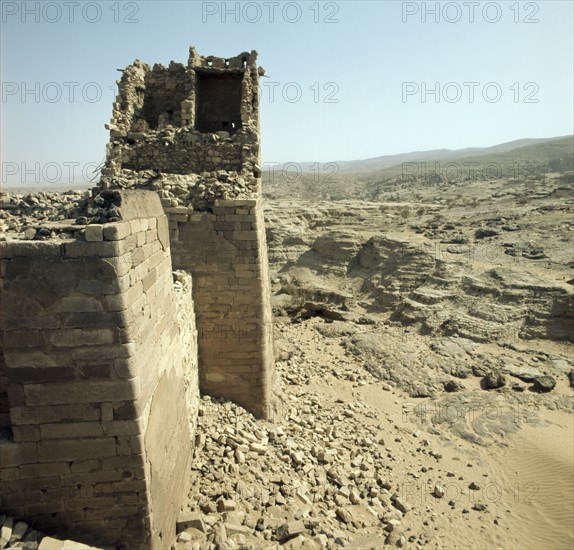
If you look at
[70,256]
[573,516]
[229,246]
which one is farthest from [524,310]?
[70,256]

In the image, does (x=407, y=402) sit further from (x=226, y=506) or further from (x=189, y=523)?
(x=189, y=523)

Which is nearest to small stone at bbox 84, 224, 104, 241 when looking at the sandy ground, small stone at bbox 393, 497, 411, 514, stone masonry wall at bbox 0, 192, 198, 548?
stone masonry wall at bbox 0, 192, 198, 548

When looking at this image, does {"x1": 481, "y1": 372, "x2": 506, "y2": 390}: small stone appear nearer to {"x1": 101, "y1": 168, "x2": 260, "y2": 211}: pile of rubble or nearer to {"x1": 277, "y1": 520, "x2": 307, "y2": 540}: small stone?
{"x1": 277, "y1": 520, "x2": 307, "y2": 540}: small stone

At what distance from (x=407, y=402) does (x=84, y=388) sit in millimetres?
8417

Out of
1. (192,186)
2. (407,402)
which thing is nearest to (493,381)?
(407,402)

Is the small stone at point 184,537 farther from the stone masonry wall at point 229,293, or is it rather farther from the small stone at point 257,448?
the stone masonry wall at point 229,293

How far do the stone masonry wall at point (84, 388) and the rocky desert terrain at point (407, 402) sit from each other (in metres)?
0.56

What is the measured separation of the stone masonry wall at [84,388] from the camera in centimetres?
347

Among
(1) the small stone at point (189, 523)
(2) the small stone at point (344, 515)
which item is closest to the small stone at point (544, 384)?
Answer: (2) the small stone at point (344, 515)

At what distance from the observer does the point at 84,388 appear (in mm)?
3650

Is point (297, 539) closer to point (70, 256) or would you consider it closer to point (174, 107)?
point (70, 256)

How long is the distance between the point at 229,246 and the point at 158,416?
365 cm

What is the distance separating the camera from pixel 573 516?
6.94m

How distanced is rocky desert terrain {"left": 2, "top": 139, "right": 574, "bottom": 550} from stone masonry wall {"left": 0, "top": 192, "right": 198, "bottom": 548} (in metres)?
0.56
